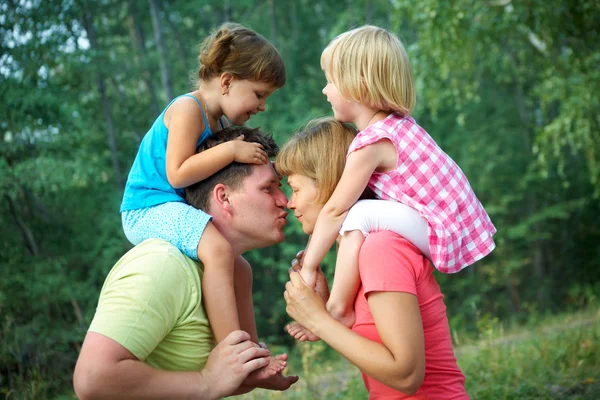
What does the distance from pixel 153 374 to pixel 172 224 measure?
0.65m

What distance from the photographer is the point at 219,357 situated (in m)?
2.29

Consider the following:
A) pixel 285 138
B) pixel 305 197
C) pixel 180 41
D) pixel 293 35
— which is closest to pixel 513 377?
pixel 305 197

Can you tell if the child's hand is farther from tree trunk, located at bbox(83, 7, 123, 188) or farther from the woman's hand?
tree trunk, located at bbox(83, 7, 123, 188)

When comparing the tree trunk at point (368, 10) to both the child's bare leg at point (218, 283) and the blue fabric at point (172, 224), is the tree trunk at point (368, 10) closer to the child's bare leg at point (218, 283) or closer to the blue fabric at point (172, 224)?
the blue fabric at point (172, 224)

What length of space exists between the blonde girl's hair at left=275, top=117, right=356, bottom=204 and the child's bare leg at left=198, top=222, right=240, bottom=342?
1.25 feet

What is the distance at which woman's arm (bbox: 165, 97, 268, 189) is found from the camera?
8.75ft

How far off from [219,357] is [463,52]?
7.50 meters

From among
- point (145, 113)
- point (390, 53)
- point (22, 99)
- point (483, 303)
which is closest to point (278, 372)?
point (390, 53)

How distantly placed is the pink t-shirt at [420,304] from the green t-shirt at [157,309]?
548 millimetres

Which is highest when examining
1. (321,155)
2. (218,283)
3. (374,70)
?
(374,70)

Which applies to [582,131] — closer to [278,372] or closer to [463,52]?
[463,52]

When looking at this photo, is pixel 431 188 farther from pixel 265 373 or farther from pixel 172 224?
pixel 172 224

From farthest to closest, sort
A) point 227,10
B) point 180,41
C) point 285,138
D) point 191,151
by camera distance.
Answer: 1. point 180,41
2. point 227,10
3. point 285,138
4. point 191,151

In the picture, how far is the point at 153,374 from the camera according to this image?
2.11 meters
